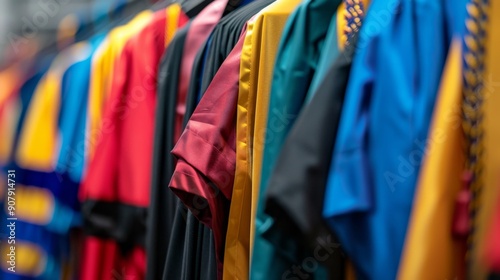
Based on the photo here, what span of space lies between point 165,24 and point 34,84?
39 cm

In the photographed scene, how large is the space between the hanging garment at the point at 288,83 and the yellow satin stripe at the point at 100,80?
0.44 metres

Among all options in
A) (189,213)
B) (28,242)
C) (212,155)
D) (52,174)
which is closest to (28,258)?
(28,242)

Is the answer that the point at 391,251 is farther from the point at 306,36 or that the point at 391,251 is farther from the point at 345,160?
the point at 306,36

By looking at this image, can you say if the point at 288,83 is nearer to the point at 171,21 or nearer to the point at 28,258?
the point at 171,21

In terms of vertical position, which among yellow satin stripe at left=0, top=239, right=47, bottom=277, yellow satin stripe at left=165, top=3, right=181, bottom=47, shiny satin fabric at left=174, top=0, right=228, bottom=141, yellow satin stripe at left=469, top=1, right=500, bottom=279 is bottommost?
yellow satin stripe at left=0, top=239, right=47, bottom=277

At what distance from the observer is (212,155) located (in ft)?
2.44

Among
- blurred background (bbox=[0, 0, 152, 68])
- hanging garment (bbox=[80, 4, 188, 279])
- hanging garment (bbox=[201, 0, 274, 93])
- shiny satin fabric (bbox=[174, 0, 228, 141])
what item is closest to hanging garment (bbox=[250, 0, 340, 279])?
hanging garment (bbox=[201, 0, 274, 93])

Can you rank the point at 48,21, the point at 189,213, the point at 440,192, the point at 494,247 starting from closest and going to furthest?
the point at 494,247
the point at 440,192
the point at 189,213
the point at 48,21

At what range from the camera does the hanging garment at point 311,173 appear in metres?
0.58

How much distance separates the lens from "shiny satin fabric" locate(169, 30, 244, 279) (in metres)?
0.74

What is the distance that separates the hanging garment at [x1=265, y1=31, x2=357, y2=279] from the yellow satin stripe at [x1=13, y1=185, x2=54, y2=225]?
24.8 inches

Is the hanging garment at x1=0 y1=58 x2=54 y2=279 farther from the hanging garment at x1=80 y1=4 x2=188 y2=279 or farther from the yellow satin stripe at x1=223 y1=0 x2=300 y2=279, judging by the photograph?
the yellow satin stripe at x1=223 y1=0 x2=300 y2=279

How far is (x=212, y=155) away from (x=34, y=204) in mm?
552

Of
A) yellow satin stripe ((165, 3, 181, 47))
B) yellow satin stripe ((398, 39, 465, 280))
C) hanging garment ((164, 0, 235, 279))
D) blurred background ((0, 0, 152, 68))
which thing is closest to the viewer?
yellow satin stripe ((398, 39, 465, 280))
